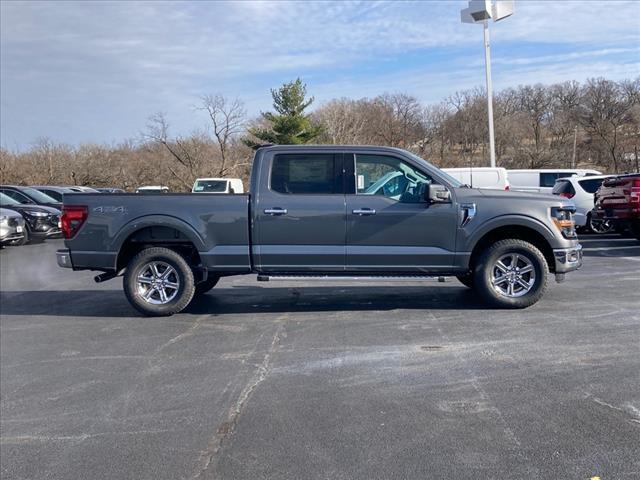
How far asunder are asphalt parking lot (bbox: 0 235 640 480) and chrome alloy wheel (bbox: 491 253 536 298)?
0.29 meters

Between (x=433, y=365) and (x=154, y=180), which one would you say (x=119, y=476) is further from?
(x=154, y=180)

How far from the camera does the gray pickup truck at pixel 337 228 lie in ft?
23.2

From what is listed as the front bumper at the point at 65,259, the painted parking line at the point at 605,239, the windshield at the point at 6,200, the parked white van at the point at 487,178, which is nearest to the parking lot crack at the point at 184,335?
the front bumper at the point at 65,259

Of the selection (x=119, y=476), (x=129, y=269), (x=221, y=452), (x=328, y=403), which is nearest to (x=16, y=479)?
(x=119, y=476)

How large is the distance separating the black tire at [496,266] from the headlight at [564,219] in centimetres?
42

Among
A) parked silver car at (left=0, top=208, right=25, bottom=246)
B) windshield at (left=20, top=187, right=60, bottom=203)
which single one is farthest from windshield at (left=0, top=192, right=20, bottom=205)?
parked silver car at (left=0, top=208, right=25, bottom=246)

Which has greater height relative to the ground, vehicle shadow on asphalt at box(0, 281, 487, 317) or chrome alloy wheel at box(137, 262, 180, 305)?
chrome alloy wheel at box(137, 262, 180, 305)

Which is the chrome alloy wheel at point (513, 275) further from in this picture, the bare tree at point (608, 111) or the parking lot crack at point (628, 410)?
the bare tree at point (608, 111)

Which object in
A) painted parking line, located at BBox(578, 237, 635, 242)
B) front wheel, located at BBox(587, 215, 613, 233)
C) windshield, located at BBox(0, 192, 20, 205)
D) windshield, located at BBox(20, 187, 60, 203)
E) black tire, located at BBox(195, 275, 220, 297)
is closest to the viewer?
black tire, located at BBox(195, 275, 220, 297)

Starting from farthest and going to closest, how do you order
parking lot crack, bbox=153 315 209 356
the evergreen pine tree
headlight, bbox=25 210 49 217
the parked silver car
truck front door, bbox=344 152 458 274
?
the evergreen pine tree
headlight, bbox=25 210 49 217
the parked silver car
truck front door, bbox=344 152 458 274
parking lot crack, bbox=153 315 209 356

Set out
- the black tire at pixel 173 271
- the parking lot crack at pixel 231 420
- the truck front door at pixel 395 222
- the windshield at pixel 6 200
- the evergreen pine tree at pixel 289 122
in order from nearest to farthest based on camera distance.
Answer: the parking lot crack at pixel 231 420 < the truck front door at pixel 395 222 < the black tire at pixel 173 271 < the windshield at pixel 6 200 < the evergreen pine tree at pixel 289 122

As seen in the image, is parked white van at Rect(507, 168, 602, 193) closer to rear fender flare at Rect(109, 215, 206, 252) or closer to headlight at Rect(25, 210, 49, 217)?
headlight at Rect(25, 210, 49, 217)

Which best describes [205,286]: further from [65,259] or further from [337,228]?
[337,228]

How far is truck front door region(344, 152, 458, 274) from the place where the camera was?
7.05 m
